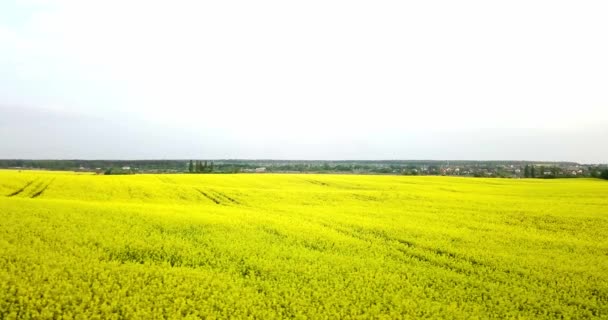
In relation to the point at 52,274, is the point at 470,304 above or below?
below

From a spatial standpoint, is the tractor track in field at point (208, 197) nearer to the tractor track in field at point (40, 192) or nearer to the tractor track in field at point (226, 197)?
the tractor track in field at point (226, 197)

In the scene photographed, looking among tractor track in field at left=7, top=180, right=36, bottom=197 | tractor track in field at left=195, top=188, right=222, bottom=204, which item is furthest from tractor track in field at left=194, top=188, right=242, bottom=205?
tractor track in field at left=7, top=180, right=36, bottom=197

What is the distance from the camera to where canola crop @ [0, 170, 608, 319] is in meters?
8.63

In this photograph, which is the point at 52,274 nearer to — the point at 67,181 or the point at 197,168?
the point at 67,181

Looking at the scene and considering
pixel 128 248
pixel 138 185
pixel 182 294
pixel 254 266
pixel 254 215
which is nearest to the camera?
pixel 182 294

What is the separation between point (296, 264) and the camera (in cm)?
1129

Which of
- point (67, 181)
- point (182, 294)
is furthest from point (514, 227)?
point (67, 181)

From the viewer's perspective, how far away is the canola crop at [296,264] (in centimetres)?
863

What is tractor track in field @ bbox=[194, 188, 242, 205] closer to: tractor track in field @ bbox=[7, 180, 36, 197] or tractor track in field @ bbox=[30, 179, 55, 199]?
tractor track in field @ bbox=[30, 179, 55, 199]

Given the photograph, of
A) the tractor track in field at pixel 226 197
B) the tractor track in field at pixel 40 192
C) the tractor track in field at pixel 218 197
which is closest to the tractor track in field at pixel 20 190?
the tractor track in field at pixel 40 192

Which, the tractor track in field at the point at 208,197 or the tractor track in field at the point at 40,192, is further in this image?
the tractor track in field at the point at 208,197

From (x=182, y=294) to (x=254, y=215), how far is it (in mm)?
9973

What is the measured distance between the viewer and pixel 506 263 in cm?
1245

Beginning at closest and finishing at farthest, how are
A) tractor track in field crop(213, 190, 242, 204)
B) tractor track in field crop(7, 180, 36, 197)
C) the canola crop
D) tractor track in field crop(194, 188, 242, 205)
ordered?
the canola crop → tractor track in field crop(194, 188, 242, 205) → tractor track in field crop(213, 190, 242, 204) → tractor track in field crop(7, 180, 36, 197)
